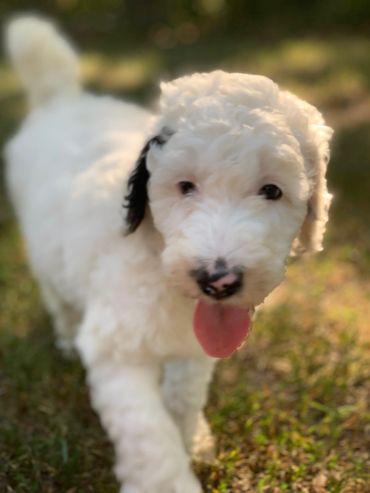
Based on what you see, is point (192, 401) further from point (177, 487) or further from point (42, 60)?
point (42, 60)

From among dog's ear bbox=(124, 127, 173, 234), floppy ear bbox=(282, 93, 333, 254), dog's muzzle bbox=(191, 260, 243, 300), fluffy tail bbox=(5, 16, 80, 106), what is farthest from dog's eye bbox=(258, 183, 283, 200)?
fluffy tail bbox=(5, 16, 80, 106)

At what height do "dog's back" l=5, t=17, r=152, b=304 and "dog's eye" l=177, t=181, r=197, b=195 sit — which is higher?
"dog's back" l=5, t=17, r=152, b=304

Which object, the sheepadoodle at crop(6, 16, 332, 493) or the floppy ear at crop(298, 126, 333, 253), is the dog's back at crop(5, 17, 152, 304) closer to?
the sheepadoodle at crop(6, 16, 332, 493)

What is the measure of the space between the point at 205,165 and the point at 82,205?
1.03 m

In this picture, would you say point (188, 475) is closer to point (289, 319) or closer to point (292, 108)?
point (292, 108)

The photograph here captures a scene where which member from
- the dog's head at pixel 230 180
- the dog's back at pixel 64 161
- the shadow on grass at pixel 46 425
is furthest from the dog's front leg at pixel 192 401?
the dog's head at pixel 230 180

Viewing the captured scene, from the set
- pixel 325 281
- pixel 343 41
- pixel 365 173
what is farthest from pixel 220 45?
pixel 325 281

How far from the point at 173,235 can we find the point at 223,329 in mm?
392

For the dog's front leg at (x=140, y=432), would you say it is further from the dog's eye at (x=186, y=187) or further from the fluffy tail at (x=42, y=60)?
the fluffy tail at (x=42, y=60)

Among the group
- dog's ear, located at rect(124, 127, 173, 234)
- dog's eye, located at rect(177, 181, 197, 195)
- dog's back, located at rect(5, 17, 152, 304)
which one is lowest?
dog's eye, located at rect(177, 181, 197, 195)

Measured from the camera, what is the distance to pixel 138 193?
267cm

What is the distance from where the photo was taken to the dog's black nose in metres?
2.19

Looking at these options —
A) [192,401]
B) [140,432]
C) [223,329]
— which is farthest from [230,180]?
[192,401]

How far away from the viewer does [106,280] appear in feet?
9.67
